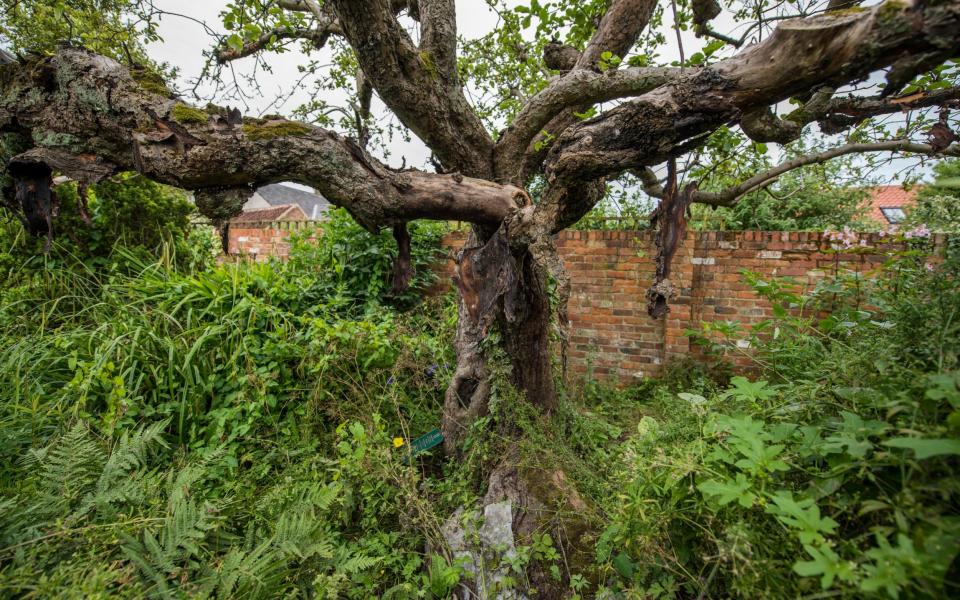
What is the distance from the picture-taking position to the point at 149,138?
5.34 feet

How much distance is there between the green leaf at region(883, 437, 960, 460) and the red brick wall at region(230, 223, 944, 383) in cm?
324

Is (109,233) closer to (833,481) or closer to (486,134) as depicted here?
(486,134)

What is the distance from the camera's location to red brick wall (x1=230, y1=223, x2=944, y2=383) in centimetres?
384

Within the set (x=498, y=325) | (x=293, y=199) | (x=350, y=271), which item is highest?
(x=293, y=199)

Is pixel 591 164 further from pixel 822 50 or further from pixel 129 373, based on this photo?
pixel 129 373

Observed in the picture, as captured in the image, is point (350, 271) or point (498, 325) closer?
point (498, 325)

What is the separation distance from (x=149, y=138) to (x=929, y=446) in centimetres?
271

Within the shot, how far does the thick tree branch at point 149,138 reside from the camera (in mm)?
1656

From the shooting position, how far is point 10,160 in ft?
5.64

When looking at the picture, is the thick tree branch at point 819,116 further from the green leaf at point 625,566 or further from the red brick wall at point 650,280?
the green leaf at point 625,566

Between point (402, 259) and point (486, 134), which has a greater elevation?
point (486, 134)

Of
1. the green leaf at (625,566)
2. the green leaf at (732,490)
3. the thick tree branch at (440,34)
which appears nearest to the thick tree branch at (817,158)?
the thick tree branch at (440,34)

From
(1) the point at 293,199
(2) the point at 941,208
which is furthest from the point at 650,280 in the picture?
(1) the point at 293,199

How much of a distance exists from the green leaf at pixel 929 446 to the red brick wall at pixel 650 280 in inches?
128
